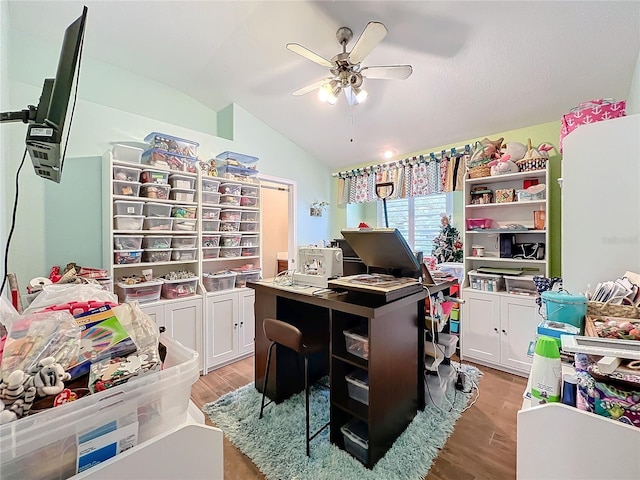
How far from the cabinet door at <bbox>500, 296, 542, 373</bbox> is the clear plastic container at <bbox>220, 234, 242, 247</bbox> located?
2.78m

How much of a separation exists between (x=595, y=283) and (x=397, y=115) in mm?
2281

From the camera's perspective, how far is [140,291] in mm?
2477

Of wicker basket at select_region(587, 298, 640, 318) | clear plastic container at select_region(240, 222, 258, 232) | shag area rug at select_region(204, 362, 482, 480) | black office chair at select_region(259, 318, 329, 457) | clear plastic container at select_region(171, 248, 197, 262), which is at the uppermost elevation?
clear plastic container at select_region(240, 222, 258, 232)

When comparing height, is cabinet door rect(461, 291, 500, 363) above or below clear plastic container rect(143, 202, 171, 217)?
below

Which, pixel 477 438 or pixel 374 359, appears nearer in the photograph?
pixel 374 359

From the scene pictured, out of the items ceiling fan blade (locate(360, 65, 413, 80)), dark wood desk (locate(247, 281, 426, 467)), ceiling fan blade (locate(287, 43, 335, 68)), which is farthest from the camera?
ceiling fan blade (locate(360, 65, 413, 80))

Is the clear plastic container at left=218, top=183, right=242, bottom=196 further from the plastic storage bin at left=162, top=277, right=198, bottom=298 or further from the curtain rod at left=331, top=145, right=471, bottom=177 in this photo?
the curtain rod at left=331, top=145, right=471, bottom=177

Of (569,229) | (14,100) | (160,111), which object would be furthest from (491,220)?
(14,100)

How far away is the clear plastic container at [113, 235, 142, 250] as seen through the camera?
7.69 ft

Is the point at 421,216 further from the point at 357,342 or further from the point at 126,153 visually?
the point at 126,153

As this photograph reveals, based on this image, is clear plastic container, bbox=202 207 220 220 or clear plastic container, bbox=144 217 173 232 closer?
clear plastic container, bbox=144 217 173 232

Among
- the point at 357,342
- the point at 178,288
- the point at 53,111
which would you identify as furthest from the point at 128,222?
the point at 357,342

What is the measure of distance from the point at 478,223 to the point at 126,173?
Answer: 340 cm

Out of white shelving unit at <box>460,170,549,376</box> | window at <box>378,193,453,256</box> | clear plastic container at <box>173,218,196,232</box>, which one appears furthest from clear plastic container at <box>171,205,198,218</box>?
white shelving unit at <box>460,170,549,376</box>
